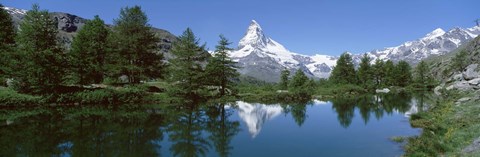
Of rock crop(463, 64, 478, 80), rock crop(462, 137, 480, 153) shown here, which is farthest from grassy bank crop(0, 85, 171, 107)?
rock crop(463, 64, 478, 80)

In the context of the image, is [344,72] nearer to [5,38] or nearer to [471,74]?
[471,74]

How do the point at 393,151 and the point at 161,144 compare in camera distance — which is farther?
the point at 161,144

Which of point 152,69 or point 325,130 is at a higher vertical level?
point 152,69

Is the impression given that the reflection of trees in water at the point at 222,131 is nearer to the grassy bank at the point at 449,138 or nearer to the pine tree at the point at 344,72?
the grassy bank at the point at 449,138

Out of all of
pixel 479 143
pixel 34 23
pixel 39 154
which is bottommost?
pixel 39 154

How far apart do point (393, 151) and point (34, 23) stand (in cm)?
4862

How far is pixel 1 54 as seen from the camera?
50.3m

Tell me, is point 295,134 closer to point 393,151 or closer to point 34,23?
point 393,151

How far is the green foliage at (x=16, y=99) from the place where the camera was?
145ft

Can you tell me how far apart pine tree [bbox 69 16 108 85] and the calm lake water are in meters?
14.5

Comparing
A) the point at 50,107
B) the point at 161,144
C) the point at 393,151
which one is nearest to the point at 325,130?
the point at 393,151

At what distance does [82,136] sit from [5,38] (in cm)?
4218

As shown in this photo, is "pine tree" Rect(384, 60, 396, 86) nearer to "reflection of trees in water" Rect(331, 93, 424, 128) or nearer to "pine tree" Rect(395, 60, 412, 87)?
"pine tree" Rect(395, 60, 412, 87)

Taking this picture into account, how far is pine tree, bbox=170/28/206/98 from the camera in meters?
58.4
